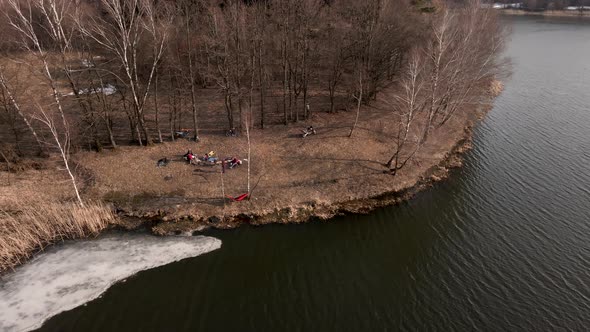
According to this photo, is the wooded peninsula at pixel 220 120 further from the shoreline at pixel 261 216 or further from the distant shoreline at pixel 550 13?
the distant shoreline at pixel 550 13

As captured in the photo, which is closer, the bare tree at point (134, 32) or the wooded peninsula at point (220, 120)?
the wooded peninsula at point (220, 120)

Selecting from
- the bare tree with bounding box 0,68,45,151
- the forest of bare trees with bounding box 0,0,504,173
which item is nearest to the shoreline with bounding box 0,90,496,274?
the forest of bare trees with bounding box 0,0,504,173

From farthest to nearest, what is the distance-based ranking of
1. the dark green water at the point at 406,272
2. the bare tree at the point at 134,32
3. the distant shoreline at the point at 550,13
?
the distant shoreline at the point at 550,13 < the bare tree at the point at 134,32 < the dark green water at the point at 406,272

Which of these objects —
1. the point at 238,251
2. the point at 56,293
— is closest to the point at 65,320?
the point at 56,293

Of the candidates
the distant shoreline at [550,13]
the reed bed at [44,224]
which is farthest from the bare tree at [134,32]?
the distant shoreline at [550,13]

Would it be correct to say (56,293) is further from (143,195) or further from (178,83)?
(178,83)

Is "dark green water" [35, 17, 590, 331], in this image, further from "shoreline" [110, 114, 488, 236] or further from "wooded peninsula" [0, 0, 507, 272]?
"wooded peninsula" [0, 0, 507, 272]
